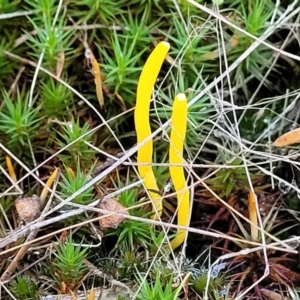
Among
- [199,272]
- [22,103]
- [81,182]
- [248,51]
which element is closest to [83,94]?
[22,103]

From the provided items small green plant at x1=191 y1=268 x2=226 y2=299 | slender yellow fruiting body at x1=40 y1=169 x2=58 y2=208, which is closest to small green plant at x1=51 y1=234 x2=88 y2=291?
slender yellow fruiting body at x1=40 y1=169 x2=58 y2=208

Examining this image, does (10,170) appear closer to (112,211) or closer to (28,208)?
(28,208)

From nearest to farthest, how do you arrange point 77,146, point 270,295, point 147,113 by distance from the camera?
point 147,113 < point 270,295 < point 77,146

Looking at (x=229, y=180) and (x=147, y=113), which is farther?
(x=229, y=180)

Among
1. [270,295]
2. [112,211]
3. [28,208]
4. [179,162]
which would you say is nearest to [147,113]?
[179,162]

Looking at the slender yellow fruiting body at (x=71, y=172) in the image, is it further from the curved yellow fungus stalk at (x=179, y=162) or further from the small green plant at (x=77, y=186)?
the curved yellow fungus stalk at (x=179, y=162)

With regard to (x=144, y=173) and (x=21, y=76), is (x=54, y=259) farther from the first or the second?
(x=21, y=76)
